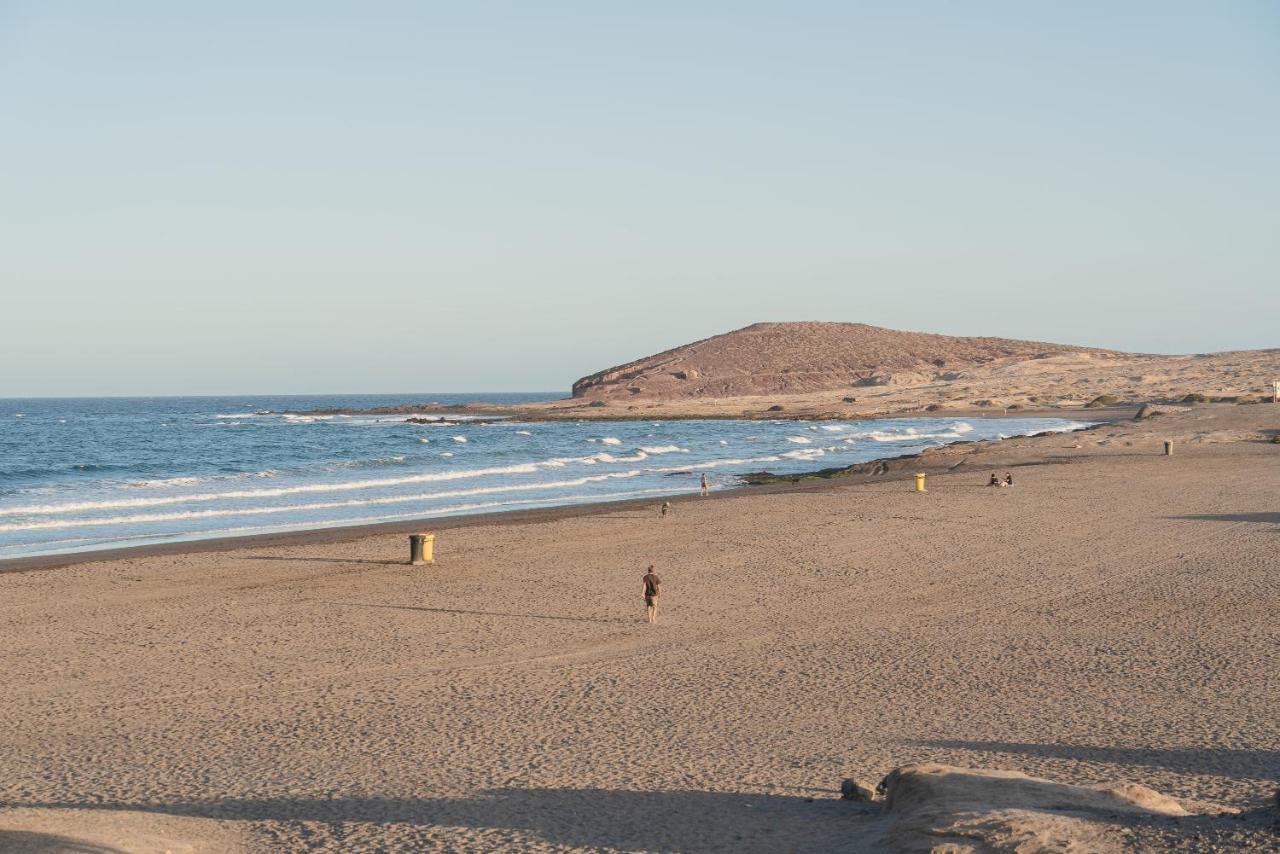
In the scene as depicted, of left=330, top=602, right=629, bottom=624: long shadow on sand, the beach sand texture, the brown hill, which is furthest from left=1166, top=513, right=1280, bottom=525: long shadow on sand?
the brown hill

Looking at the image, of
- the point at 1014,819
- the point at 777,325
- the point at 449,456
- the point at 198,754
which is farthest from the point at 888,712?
the point at 777,325

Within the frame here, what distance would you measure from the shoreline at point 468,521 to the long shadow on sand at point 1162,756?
60.5ft

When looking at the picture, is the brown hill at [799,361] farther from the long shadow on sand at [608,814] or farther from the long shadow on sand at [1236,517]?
the long shadow on sand at [608,814]

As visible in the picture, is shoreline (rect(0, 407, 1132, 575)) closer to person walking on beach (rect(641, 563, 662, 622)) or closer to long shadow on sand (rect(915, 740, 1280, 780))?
person walking on beach (rect(641, 563, 662, 622))

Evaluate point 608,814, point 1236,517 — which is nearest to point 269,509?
point 1236,517

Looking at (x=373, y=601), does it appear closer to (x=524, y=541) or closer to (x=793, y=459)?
(x=524, y=541)

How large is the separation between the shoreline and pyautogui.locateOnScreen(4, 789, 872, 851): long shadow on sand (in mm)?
15351

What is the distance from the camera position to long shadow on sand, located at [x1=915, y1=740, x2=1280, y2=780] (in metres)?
9.75

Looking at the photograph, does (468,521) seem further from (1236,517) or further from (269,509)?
(1236,517)

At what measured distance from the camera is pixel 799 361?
147500 millimetres

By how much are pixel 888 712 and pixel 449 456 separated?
51053 mm

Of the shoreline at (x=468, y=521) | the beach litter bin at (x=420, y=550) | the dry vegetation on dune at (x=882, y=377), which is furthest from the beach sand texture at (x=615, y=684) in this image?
the dry vegetation on dune at (x=882, y=377)

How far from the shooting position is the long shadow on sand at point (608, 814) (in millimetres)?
8281

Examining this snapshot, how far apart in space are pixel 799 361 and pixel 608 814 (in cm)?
14047
